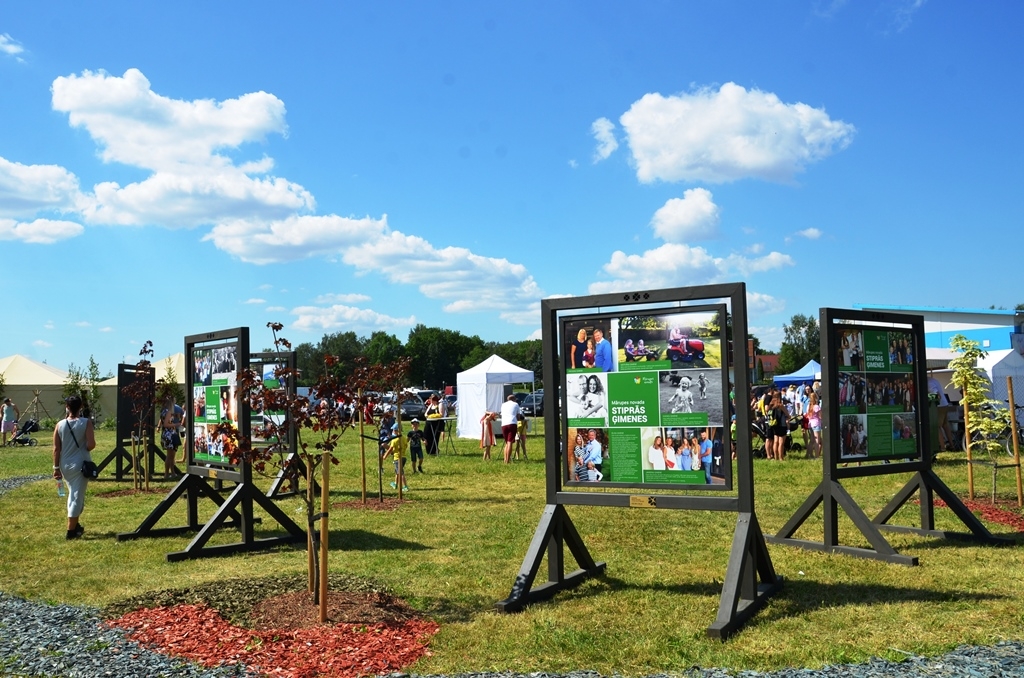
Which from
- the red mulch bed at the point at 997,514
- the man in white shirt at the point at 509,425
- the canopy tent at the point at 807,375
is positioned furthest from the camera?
the canopy tent at the point at 807,375

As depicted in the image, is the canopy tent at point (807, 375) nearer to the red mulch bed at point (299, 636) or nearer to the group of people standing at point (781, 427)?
the group of people standing at point (781, 427)

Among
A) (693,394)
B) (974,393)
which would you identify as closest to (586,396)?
(693,394)

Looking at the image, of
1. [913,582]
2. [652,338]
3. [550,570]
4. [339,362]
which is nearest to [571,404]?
[652,338]

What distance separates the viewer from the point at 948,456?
18531 millimetres

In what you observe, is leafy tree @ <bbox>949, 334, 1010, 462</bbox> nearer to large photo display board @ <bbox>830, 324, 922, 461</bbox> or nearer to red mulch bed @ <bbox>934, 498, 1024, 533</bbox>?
red mulch bed @ <bbox>934, 498, 1024, 533</bbox>

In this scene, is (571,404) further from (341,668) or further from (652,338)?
(341,668)

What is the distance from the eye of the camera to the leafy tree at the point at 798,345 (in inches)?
4281

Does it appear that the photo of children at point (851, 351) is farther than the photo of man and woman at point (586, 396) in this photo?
Yes

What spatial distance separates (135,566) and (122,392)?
920 cm

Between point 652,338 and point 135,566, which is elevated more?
point 652,338

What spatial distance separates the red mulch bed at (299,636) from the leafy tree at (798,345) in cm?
10616

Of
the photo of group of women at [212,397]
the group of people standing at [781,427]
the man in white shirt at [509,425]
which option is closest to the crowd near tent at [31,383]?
the man in white shirt at [509,425]

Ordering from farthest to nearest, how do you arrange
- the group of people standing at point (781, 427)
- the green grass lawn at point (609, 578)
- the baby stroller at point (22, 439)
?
the baby stroller at point (22, 439)
the group of people standing at point (781, 427)
the green grass lawn at point (609, 578)

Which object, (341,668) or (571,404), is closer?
(341,668)
